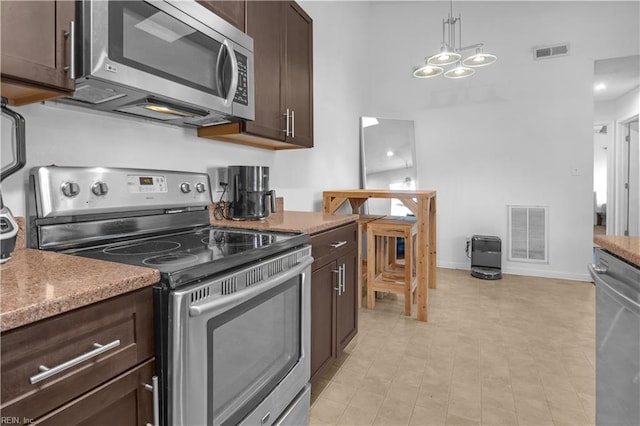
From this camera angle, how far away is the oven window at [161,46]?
3.62 ft

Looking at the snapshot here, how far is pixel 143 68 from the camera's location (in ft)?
3.87

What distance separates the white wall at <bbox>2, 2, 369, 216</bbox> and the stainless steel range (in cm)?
12

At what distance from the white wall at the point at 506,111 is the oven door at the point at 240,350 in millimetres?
3568

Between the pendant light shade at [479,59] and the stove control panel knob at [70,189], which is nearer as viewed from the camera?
the stove control panel knob at [70,189]

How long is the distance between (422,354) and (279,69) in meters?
2.01

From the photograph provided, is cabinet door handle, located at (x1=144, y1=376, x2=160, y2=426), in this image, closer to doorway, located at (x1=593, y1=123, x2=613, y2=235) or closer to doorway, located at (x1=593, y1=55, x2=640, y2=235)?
doorway, located at (x1=593, y1=55, x2=640, y2=235)

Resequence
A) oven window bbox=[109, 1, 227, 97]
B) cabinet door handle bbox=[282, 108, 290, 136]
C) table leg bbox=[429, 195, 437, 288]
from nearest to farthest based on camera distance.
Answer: oven window bbox=[109, 1, 227, 97] → cabinet door handle bbox=[282, 108, 290, 136] → table leg bbox=[429, 195, 437, 288]

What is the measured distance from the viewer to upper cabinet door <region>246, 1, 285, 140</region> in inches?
71.6

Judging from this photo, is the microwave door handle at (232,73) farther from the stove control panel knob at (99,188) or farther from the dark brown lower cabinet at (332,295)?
the dark brown lower cabinet at (332,295)

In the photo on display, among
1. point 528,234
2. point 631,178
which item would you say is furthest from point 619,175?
point 528,234

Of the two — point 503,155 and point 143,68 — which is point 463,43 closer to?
point 503,155

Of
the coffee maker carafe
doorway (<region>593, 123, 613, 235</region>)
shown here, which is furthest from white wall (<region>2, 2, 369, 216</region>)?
doorway (<region>593, 123, 613, 235</region>)

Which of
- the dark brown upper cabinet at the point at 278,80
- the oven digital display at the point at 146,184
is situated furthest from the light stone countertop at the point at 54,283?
the dark brown upper cabinet at the point at 278,80

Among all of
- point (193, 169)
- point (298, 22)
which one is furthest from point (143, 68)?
point (298, 22)
